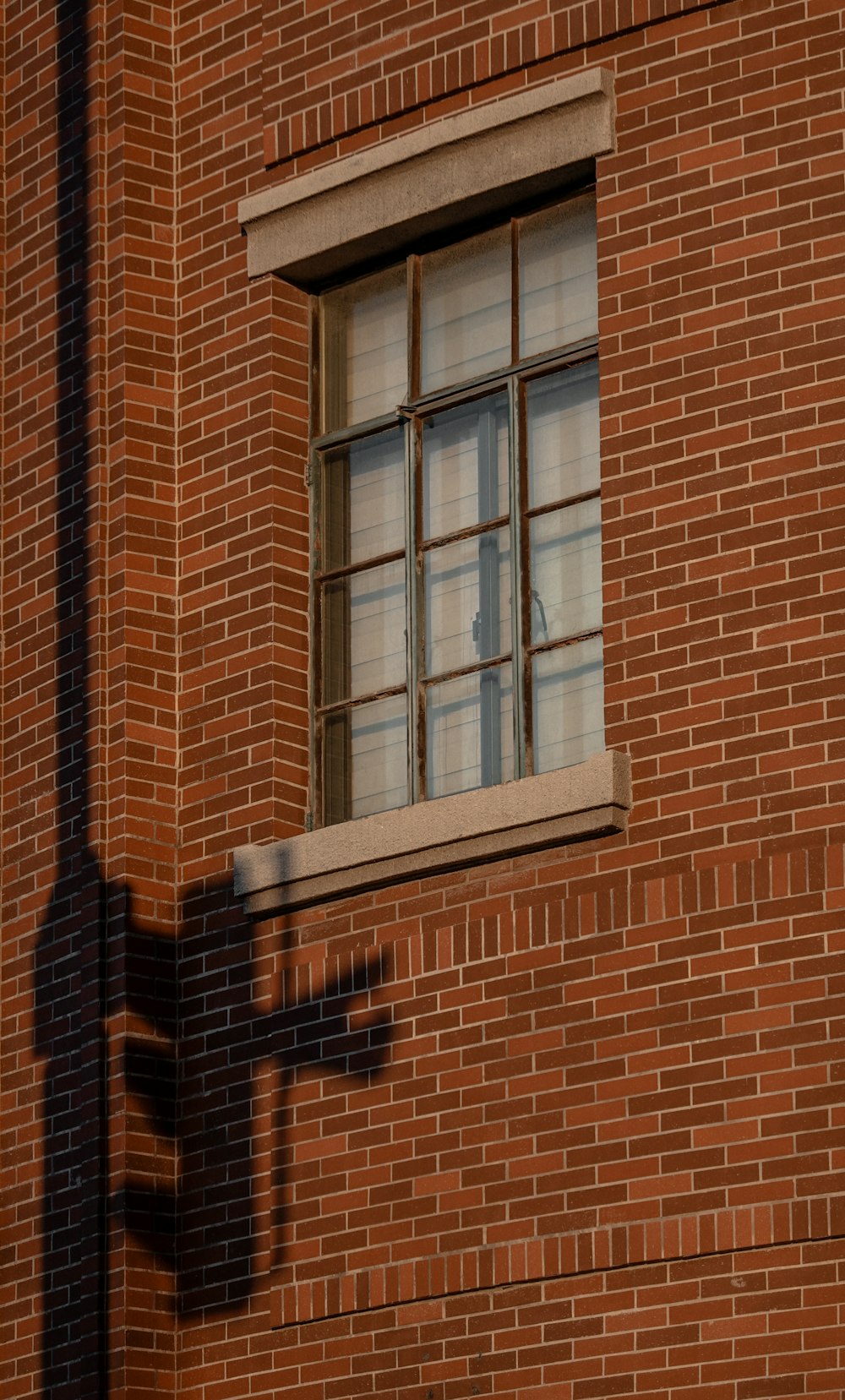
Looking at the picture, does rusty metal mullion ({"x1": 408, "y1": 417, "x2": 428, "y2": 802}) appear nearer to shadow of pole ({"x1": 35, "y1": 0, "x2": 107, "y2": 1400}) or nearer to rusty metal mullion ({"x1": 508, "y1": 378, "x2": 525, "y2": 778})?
rusty metal mullion ({"x1": 508, "y1": 378, "x2": 525, "y2": 778})

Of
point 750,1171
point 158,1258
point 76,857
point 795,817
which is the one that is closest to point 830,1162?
point 750,1171

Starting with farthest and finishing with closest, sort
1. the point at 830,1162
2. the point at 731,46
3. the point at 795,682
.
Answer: the point at 731,46, the point at 795,682, the point at 830,1162

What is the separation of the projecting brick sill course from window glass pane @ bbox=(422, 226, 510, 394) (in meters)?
3.53

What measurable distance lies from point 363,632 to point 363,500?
572 mm

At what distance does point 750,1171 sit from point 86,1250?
2.99 meters

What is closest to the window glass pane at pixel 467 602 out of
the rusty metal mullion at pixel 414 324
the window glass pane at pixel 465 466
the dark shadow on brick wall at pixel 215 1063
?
the window glass pane at pixel 465 466

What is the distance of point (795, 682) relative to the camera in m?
10.1

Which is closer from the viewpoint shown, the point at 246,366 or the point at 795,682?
the point at 795,682

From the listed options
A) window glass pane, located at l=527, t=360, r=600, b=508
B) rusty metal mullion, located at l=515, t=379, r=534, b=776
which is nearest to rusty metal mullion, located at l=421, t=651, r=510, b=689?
rusty metal mullion, located at l=515, t=379, r=534, b=776

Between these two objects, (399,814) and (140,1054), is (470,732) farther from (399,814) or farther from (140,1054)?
(140,1054)

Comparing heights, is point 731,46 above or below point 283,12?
below

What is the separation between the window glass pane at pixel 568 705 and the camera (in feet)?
35.9

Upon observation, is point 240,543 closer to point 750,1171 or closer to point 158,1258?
point 158,1258

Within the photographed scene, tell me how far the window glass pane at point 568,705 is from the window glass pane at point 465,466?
743 mm
